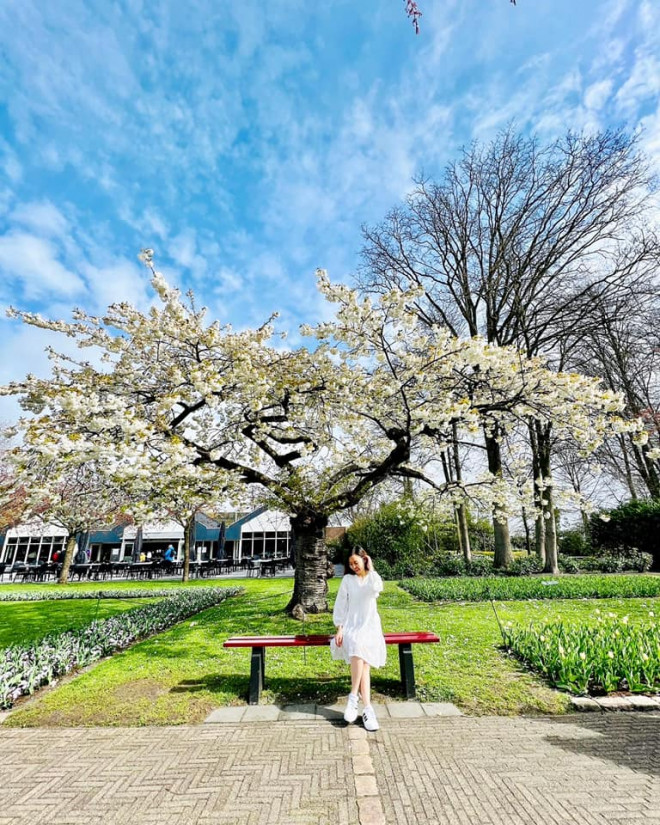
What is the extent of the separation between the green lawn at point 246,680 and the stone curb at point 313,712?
155mm

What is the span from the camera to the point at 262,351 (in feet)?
26.2

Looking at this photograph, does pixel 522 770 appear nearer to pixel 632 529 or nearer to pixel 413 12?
pixel 413 12

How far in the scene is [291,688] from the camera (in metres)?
4.79

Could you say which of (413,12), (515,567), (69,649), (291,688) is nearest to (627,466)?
(515,567)

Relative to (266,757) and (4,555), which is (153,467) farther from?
(4,555)

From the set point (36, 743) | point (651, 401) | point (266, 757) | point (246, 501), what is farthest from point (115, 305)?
point (651, 401)

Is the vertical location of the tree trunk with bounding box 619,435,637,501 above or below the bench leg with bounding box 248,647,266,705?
above

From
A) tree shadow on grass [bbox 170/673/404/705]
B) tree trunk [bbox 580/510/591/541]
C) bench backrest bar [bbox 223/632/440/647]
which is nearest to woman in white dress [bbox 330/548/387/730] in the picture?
bench backrest bar [bbox 223/632/440/647]

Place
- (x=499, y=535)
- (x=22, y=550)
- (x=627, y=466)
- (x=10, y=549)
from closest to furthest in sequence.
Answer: (x=499, y=535), (x=627, y=466), (x=10, y=549), (x=22, y=550)

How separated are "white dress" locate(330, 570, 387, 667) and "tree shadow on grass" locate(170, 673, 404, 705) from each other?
63 centimetres

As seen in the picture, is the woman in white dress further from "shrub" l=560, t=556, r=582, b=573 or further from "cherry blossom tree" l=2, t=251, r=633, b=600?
"shrub" l=560, t=556, r=582, b=573

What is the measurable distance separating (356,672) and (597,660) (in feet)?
8.84

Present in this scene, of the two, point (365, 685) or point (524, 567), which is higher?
point (524, 567)

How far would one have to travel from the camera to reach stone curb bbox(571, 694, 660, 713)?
4.15 m
